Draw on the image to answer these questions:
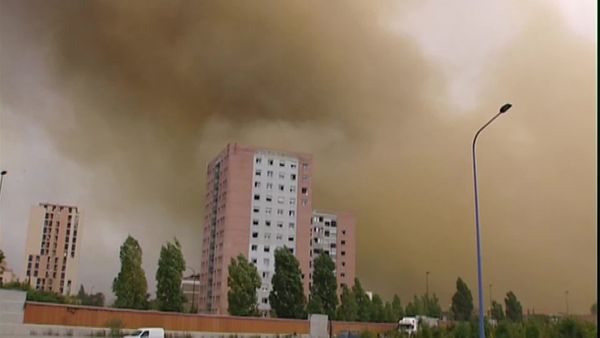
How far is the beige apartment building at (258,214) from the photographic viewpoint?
6594 cm

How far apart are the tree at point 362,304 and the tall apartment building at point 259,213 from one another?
41.0ft

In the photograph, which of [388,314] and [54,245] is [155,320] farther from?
[54,245]

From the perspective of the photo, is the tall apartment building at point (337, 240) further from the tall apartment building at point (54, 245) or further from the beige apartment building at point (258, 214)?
the tall apartment building at point (54, 245)

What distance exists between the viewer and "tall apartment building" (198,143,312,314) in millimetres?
66000

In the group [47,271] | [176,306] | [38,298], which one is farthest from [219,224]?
[47,271]

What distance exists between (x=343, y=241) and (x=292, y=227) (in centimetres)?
1300

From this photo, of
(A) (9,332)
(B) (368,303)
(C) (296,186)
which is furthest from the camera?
(C) (296,186)

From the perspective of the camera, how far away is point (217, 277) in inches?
2618

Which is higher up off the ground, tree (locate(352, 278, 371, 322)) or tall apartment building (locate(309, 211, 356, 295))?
tall apartment building (locate(309, 211, 356, 295))

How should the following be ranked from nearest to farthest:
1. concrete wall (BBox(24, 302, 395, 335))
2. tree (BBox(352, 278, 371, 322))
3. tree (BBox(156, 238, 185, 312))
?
1. concrete wall (BBox(24, 302, 395, 335))
2. tree (BBox(156, 238, 185, 312))
3. tree (BBox(352, 278, 371, 322))

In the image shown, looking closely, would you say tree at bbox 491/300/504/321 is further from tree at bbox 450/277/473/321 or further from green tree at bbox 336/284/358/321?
green tree at bbox 336/284/358/321

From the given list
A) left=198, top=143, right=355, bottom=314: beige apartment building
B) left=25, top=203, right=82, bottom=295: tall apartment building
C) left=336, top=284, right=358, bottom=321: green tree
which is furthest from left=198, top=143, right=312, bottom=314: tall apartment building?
left=25, top=203, right=82, bottom=295: tall apartment building

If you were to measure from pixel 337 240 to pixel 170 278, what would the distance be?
39.9m

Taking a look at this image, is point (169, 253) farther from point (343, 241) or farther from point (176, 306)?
point (343, 241)
